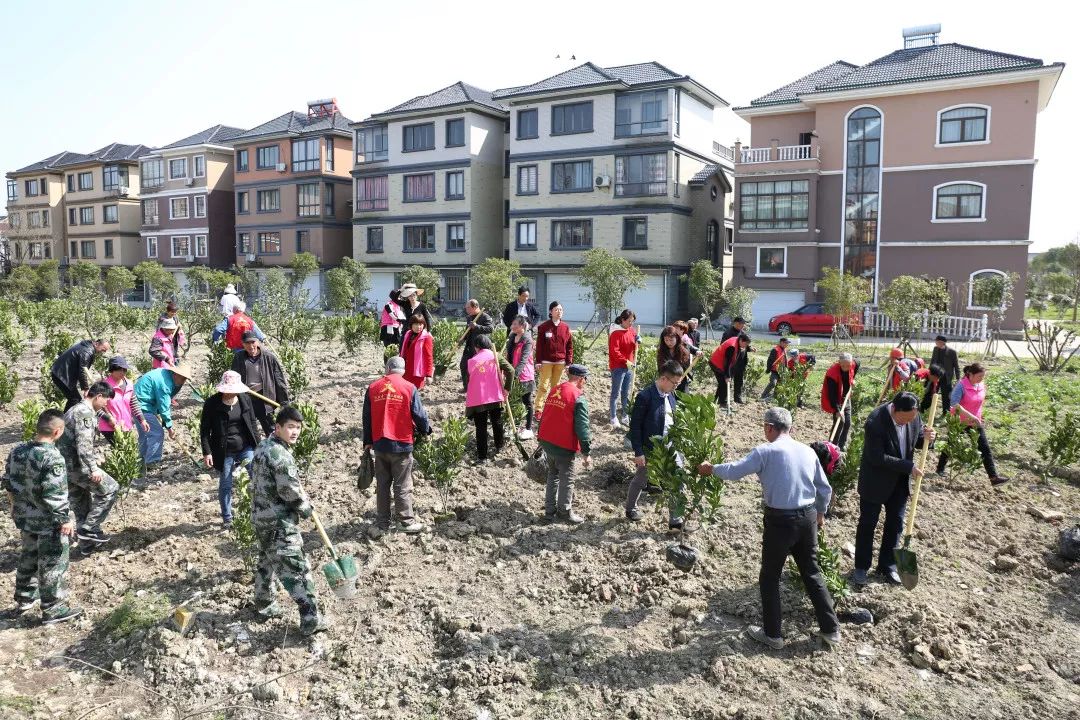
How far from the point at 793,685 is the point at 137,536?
626cm

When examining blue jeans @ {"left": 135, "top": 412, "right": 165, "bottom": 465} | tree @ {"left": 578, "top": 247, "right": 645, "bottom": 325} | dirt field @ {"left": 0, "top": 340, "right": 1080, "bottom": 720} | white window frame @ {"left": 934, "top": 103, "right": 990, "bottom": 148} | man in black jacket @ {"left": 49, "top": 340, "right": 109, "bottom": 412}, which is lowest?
dirt field @ {"left": 0, "top": 340, "right": 1080, "bottom": 720}

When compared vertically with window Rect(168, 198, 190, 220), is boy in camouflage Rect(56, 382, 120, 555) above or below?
below

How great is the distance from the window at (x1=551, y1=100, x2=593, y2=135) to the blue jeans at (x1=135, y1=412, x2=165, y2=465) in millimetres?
29362

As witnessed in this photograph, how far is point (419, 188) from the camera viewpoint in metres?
40.6

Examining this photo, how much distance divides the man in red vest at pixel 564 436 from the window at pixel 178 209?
1973 inches

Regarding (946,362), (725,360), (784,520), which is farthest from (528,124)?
(784,520)

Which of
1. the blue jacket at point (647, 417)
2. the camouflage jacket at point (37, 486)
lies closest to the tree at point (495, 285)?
the blue jacket at point (647, 417)

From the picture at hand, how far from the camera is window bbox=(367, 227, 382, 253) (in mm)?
42438

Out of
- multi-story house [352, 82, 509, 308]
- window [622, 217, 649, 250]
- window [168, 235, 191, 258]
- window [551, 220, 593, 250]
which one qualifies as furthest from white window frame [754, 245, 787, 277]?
window [168, 235, 191, 258]

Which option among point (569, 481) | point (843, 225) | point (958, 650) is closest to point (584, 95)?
point (843, 225)

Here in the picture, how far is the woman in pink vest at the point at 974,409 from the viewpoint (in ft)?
30.6

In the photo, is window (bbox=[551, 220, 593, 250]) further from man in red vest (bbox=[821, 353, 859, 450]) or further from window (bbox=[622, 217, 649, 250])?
man in red vest (bbox=[821, 353, 859, 450])

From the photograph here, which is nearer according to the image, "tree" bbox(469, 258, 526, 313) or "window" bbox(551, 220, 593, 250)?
"tree" bbox(469, 258, 526, 313)

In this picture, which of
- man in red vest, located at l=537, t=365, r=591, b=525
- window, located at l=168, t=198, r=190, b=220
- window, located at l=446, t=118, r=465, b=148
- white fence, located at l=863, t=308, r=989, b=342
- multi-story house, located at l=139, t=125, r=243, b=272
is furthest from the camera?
window, located at l=168, t=198, r=190, b=220
